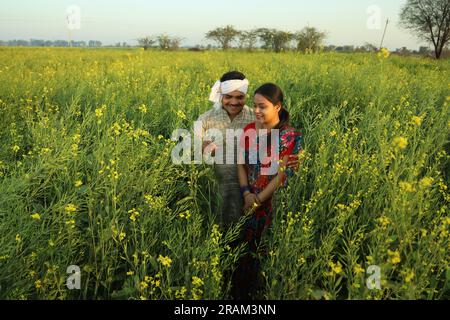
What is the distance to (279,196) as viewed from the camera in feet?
7.22

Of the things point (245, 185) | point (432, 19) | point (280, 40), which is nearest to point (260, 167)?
point (245, 185)

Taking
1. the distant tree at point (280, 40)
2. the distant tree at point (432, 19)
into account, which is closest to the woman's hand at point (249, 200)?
the distant tree at point (280, 40)

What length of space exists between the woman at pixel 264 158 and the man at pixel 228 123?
0.07 metres

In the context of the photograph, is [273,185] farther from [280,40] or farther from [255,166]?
[280,40]

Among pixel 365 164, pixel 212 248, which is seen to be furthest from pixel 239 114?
pixel 212 248

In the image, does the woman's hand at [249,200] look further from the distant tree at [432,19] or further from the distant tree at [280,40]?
the distant tree at [432,19]

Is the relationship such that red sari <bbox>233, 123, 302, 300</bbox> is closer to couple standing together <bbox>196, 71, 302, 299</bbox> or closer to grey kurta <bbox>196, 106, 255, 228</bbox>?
couple standing together <bbox>196, 71, 302, 299</bbox>

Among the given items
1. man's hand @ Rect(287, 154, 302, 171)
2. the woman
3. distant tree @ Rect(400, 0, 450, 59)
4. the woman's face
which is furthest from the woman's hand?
distant tree @ Rect(400, 0, 450, 59)

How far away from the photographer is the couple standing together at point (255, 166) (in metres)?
2.35

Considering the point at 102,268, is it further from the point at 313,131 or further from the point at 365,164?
the point at 313,131

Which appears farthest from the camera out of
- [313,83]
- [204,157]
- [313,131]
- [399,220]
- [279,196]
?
[313,83]
